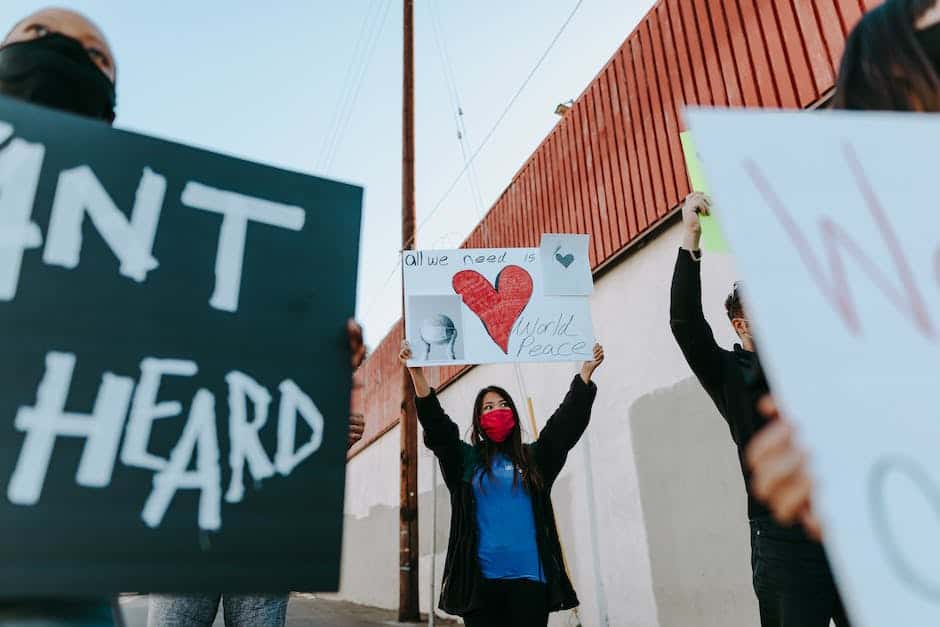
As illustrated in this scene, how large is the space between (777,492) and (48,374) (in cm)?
100

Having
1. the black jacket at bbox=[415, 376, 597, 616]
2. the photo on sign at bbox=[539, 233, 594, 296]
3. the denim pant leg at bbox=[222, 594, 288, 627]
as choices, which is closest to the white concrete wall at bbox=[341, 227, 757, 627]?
the photo on sign at bbox=[539, 233, 594, 296]

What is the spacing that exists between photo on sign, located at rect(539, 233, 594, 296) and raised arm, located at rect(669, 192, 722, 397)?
1167 millimetres

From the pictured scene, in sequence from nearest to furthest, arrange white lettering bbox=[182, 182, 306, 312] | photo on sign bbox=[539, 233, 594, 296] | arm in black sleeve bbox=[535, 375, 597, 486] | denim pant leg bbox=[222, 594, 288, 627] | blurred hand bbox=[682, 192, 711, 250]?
white lettering bbox=[182, 182, 306, 312], blurred hand bbox=[682, 192, 711, 250], denim pant leg bbox=[222, 594, 288, 627], arm in black sleeve bbox=[535, 375, 597, 486], photo on sign bbox=[539, 233, 594, 296]

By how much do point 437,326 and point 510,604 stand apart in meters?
1.25

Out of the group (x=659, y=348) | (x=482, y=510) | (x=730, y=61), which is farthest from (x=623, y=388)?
(x=482, y=510)

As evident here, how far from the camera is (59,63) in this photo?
4.14 feet

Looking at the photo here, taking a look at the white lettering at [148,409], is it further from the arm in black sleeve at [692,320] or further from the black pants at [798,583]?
the black pants at [798,583]

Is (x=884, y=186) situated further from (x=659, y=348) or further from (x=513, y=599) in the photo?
(x=659, y=348)

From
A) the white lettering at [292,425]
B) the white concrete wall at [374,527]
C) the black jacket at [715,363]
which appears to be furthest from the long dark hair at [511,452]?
the white concrete wall at [374,527]

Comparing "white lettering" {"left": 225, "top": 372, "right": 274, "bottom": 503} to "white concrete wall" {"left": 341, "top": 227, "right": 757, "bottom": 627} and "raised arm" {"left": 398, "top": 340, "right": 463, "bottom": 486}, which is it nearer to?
"raised arm" {"left": 398, "top": 340, "right": 463, "bottom": 486}

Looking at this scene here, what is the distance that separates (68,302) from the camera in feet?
3.36

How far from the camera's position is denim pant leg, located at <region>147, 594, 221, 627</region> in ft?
5.94

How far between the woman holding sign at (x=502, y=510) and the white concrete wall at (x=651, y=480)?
1743 mm

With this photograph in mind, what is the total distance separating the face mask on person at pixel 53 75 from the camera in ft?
4.02
